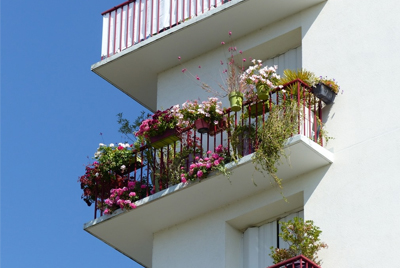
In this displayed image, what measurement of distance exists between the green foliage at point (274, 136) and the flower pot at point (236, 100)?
0.58 m

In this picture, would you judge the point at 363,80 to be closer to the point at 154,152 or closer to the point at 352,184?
the point at 352,184

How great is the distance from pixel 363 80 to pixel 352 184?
1677 millimetres

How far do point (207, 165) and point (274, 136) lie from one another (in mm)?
1177

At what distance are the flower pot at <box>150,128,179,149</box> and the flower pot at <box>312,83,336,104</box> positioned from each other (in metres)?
2.29

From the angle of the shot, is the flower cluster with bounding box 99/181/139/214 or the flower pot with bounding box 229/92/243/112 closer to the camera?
the flower pot with bounding box 229/92/243/112

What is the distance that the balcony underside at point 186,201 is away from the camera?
1805 cm

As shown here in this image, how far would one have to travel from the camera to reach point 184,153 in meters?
19.4

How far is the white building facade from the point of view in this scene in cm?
1738

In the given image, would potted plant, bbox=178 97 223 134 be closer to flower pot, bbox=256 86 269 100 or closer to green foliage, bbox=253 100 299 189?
flower pot, bbox=256 86 269 100

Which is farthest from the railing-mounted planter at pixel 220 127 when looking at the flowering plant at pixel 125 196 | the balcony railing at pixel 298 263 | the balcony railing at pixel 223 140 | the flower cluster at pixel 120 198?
the balcony railing at pixel 298 263

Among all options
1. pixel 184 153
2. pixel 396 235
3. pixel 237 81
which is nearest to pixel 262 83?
pixel 237 81

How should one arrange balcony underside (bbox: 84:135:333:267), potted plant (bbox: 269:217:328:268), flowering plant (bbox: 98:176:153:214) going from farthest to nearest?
flowering plant (bbox: 98:176:153:214) < balcony underside (bbox: 84:135:333:267) < potted plant (bbox: 269:217:328:268)

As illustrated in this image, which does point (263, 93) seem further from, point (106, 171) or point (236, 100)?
point (106, 171)

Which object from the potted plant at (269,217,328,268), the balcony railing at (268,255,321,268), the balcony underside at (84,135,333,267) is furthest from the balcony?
the balcony railing at (268,255,321,268)
